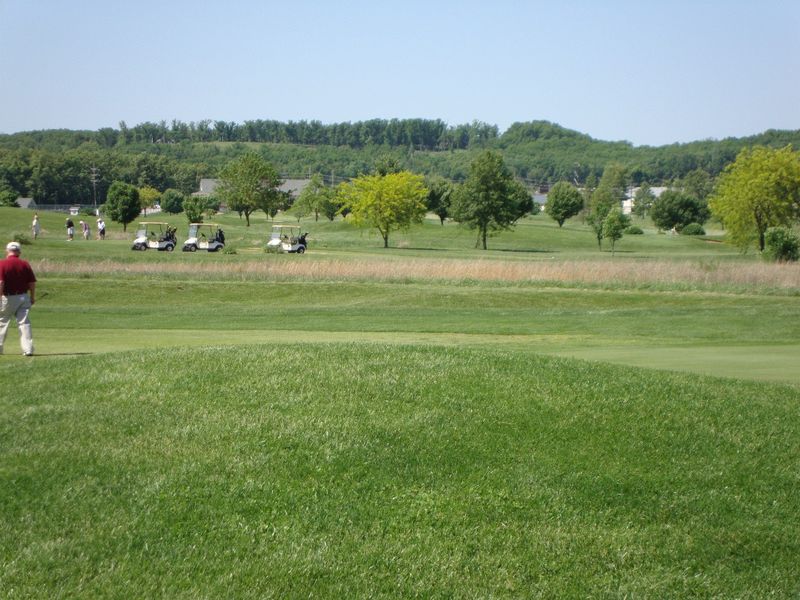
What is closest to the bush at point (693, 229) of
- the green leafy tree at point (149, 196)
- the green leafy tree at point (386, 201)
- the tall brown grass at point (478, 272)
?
the green leafy tree at point (386, 201)

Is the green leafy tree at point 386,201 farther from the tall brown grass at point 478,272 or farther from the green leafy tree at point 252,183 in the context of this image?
the tall brown grass at point 478,272

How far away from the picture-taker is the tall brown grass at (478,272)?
40000mm

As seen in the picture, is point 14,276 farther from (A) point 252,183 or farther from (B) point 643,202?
(B) point 643,202

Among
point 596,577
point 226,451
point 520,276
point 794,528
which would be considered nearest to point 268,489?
point 226,451

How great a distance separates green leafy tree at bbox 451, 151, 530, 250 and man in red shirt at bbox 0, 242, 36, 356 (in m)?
68.5

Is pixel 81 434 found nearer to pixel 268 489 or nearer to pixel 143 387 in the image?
pixel 143 387

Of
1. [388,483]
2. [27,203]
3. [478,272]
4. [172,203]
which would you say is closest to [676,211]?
[172,203]

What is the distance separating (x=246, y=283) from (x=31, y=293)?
21294 mm

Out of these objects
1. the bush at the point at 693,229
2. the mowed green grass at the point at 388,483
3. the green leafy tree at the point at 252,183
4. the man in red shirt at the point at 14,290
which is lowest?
the bush at the point at 693,229

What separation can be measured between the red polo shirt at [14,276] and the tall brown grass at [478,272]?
22.9 metres

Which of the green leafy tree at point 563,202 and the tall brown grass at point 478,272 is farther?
the green leafy tree at point 563,202

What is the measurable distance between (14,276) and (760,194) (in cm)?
6178

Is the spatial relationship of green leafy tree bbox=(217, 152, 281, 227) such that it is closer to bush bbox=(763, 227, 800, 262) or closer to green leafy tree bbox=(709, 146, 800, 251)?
green leafy tree bbox=(709, 146, 800, 251)

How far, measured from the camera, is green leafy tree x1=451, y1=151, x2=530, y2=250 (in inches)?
3317
